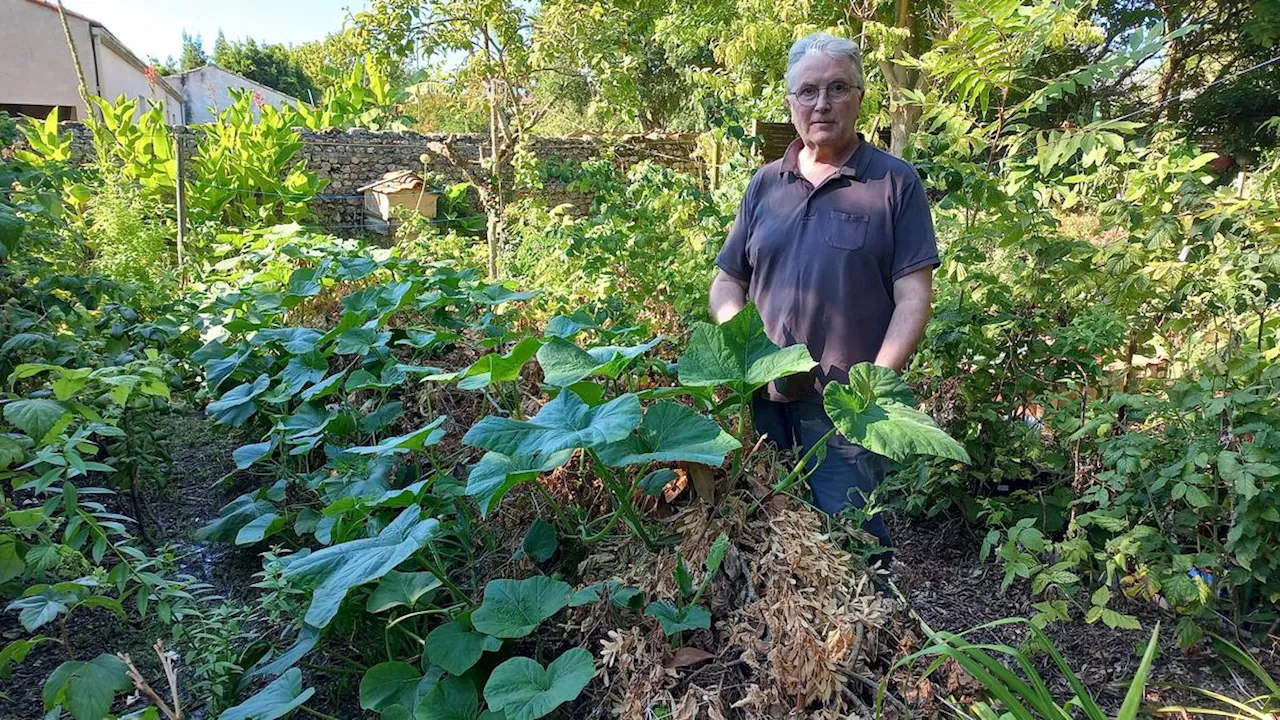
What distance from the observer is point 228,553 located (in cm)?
230

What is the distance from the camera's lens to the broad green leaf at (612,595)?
136 cm

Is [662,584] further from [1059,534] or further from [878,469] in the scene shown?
[1059,534]

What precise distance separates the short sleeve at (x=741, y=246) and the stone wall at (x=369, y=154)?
7090 mm

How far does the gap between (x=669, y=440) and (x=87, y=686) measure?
1.12 meters

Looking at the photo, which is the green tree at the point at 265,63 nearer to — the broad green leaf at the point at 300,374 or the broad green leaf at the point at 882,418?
the broad green leaf at the point at 300,374

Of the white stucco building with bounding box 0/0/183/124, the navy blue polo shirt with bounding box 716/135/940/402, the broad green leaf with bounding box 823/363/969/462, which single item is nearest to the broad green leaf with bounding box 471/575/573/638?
the broad green leaf with bounding box 823/363/969/462

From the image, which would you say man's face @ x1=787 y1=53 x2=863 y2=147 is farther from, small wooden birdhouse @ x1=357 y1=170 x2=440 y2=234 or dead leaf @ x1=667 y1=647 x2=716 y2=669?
small wooden birdhouse @ x1=357 y1=170 x2=440 y2=234

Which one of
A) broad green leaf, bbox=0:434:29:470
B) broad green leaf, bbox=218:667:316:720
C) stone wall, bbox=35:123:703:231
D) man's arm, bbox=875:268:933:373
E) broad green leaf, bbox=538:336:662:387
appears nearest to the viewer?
broad green leaf, bbox=218:667:316:720

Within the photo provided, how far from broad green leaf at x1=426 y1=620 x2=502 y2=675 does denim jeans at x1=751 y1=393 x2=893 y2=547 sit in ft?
2.54

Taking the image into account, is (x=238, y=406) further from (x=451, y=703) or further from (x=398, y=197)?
(x=398, y=197)

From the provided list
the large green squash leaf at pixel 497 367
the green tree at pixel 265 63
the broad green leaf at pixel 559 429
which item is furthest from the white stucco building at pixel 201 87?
the broad green leaf at pixel 559 429

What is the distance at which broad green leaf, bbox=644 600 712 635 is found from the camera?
1.27 metres

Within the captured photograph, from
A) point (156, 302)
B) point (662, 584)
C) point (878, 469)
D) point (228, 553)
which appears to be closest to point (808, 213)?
point (878, 469)

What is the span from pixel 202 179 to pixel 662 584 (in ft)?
24.2
